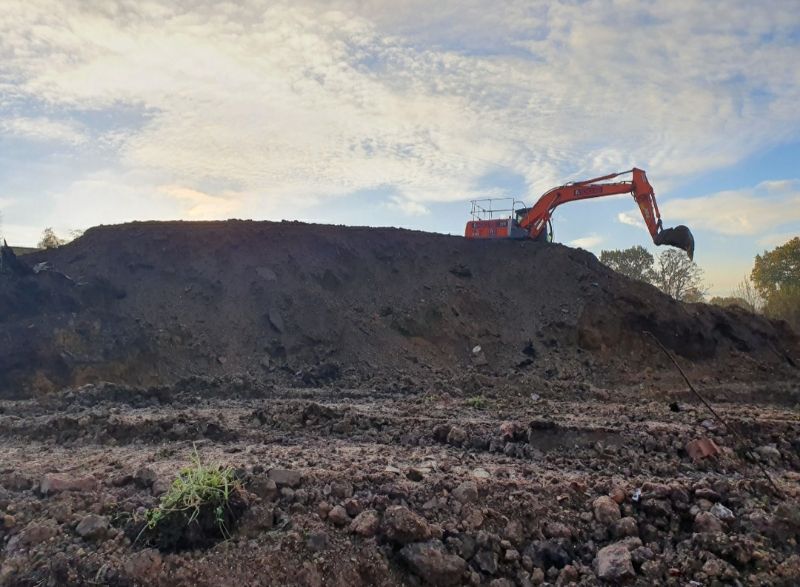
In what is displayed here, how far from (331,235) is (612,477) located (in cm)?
1483

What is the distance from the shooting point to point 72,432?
22.8 ft

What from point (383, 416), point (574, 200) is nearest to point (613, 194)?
point (574, 200)

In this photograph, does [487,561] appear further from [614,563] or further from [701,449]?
[701,449]

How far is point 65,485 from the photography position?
4.50 m

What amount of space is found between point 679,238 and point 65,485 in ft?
50.6

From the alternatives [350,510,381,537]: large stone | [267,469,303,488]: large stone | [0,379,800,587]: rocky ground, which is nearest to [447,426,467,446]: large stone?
[0,379,800,587]: rocky ground

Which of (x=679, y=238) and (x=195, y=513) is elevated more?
(x=679, y=238)

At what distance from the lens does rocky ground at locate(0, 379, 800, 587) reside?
355 cm

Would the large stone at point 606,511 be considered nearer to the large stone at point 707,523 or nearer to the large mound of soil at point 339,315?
the large stone at point 707,523

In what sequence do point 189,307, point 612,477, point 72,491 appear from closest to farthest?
point 72,491
point 612,477
point 189,307

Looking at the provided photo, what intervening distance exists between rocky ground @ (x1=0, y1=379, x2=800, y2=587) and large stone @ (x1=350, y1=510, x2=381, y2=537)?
0.04 ft

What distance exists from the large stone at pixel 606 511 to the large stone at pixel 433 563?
108cm

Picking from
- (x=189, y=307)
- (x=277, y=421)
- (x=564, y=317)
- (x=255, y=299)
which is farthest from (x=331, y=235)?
(x=277, y=421)

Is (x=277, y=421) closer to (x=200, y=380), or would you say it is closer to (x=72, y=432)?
(x=72, y=432)
